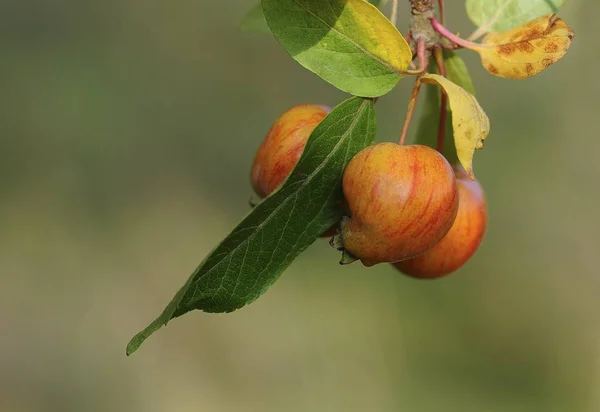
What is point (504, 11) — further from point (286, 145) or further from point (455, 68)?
point (286, 145)

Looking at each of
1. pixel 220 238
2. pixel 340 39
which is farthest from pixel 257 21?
pixel 220 238

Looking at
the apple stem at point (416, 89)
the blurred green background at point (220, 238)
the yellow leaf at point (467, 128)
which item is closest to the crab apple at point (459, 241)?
the apple stem at point (416, 89)

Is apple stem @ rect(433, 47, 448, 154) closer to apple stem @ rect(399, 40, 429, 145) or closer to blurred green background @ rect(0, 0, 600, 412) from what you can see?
apple stem @ rect(399, 40, 429, 145)

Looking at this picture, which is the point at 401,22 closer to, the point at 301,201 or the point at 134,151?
the point at 134,151

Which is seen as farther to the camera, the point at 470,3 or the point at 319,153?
the point at 470,3

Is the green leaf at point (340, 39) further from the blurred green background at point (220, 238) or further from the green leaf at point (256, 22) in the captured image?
the blurred green background at point (220, 238)

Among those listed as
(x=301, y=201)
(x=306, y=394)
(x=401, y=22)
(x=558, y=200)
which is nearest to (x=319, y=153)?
(x=301, y=201)

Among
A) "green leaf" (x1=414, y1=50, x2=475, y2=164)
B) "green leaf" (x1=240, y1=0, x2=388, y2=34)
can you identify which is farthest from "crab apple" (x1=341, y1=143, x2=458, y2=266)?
"green leaf" (x1=240, y1=0, x2=388, y2=34)
